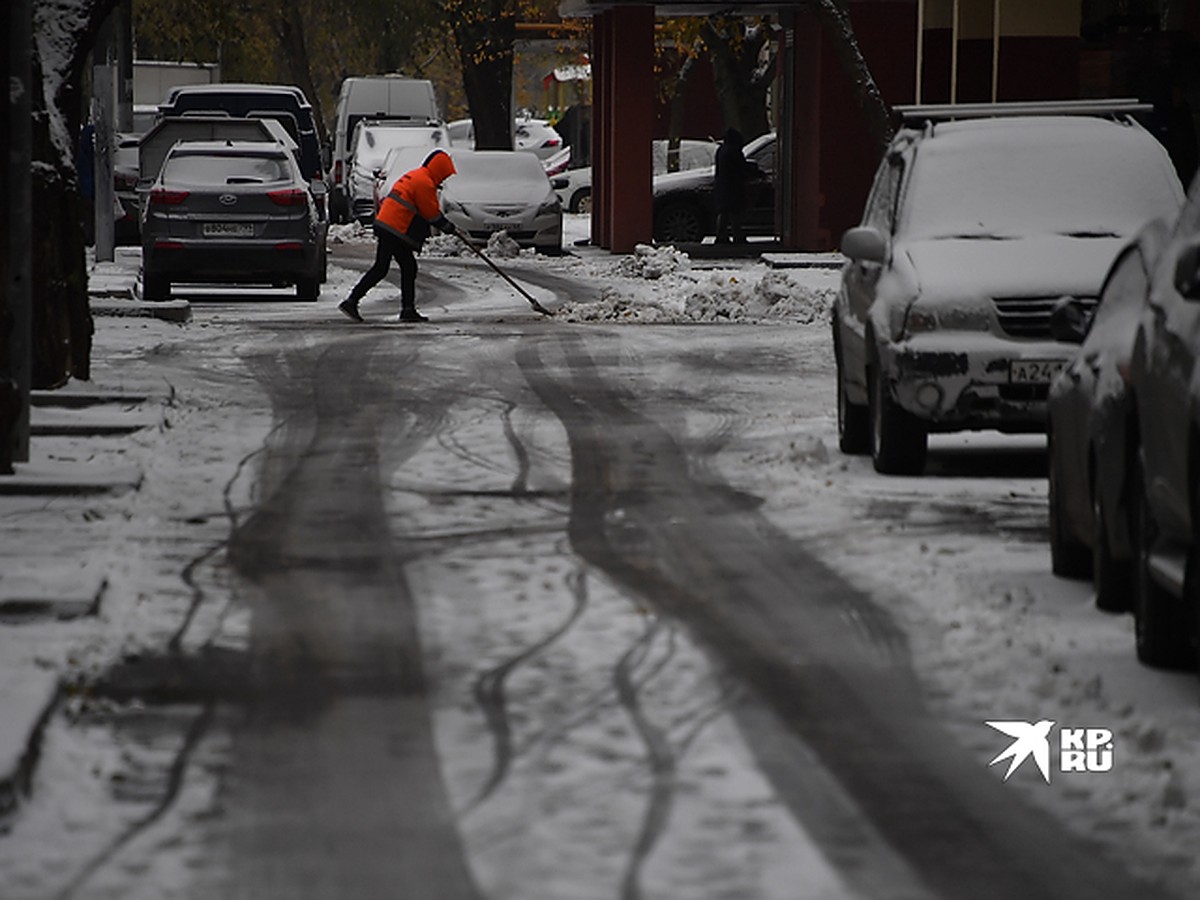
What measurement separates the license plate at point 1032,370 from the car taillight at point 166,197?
15.5 m

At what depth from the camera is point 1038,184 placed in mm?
13125

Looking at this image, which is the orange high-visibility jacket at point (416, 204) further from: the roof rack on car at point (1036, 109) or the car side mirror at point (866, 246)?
the car side mirror at point (866, 246)

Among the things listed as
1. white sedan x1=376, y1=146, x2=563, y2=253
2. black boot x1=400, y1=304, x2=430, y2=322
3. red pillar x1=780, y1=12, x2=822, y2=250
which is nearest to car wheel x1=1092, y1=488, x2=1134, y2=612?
black boot x1=400, y1=304, x2=430, y2=322

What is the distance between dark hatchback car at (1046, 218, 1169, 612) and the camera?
8102 mm

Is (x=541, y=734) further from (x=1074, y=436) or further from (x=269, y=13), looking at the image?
(x=269, y=13)

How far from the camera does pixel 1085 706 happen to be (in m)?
7.20

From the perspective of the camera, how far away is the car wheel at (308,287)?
86.9 ft

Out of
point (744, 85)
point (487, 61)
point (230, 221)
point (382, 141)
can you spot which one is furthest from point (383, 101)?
point (230, 221)

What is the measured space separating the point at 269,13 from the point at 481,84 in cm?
1906

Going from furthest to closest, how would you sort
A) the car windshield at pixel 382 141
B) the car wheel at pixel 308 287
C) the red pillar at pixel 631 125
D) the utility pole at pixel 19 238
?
the car windshield at pixel 382 141
the red pillar at pixel 631 125
the car wheel at pixel 308 287
the utility pole at pixel 19 238

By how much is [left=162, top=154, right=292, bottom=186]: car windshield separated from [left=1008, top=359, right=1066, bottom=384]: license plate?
15468 mm

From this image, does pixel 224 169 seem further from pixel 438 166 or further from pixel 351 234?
pixel 351 234

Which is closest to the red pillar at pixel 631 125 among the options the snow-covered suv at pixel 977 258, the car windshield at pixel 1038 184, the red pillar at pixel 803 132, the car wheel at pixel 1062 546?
the red pillar at pixel 803 132

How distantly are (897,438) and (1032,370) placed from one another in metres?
0.77
